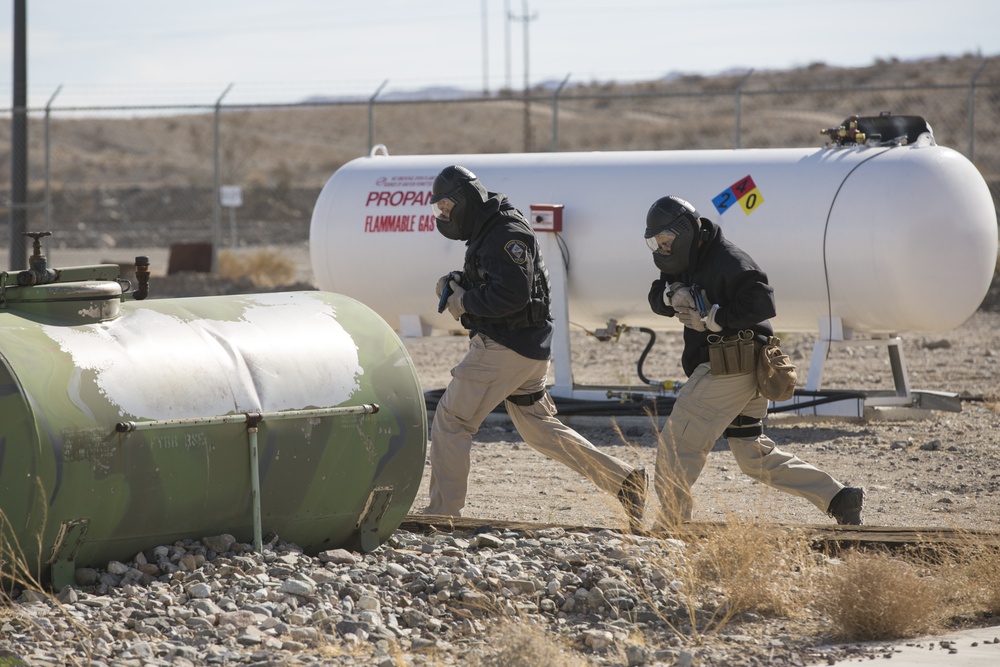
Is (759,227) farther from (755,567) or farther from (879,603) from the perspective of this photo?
(879,603)

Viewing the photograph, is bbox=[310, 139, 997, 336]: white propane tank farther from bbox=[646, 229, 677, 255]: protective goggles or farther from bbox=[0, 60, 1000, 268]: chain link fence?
bbox=[0, 60, 1000, 268]: chain link fence

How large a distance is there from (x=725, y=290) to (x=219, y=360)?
2.52 metres

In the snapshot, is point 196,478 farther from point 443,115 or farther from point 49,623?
point 443,115

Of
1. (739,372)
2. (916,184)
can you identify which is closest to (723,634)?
(739,372)

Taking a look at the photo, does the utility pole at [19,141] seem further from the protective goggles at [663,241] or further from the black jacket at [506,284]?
the protective goggles at [663,241]

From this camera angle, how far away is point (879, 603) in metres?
5.12

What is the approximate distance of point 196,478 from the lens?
5566 millimetres

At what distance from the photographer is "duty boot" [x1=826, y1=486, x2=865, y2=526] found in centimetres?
672

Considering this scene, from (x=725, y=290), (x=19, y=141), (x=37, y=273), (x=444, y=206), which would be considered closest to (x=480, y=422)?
(x=444, y=206)

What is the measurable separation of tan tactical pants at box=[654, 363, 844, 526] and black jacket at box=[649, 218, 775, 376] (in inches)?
6.8

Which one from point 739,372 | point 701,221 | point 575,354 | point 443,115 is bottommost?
point 575,354

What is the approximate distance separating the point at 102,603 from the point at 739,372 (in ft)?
10.4

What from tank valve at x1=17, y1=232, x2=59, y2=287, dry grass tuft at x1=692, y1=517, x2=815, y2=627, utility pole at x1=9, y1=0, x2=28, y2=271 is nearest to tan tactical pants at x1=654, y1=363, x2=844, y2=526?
dry grass tuft at x1=692, y1=517, x2=815, y2=627

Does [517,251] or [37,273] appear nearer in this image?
[37,273]
